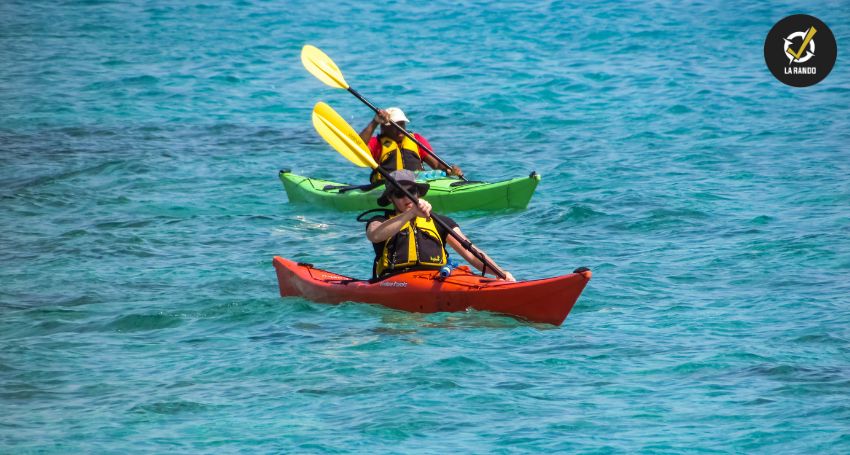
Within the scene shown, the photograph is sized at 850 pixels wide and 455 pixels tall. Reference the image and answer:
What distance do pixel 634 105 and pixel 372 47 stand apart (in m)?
6.76

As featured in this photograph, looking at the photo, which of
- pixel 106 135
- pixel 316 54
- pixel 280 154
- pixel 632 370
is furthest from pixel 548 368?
pixel 106 135

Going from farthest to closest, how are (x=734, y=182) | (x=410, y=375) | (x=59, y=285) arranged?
(x=734, y=182)
(x=59, y=285)
(x=410, y=375)

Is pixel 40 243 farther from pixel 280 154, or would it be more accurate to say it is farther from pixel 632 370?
pixel 632 370

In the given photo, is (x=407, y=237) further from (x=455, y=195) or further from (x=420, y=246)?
(x=455, y=195)

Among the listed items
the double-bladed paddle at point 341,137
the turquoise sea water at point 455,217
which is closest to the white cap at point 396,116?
the turquoise sea water at point 455,217

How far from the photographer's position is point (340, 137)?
10.1m

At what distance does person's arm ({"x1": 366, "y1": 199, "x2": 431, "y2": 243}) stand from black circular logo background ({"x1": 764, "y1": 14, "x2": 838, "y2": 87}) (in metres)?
13.8

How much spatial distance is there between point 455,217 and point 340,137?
149 inches

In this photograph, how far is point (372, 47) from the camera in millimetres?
25297

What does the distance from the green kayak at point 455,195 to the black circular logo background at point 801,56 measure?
30.9 ft

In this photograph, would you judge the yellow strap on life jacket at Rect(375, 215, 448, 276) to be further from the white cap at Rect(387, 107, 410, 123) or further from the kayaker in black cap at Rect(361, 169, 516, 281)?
the white cap at Rect(387, 107, 410, 123)

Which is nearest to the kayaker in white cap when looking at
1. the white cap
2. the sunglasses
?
the white cap

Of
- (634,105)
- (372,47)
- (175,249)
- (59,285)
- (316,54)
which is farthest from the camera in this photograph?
(372,47)

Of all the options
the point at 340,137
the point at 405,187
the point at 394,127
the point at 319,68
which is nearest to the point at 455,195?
the point at 394,127
